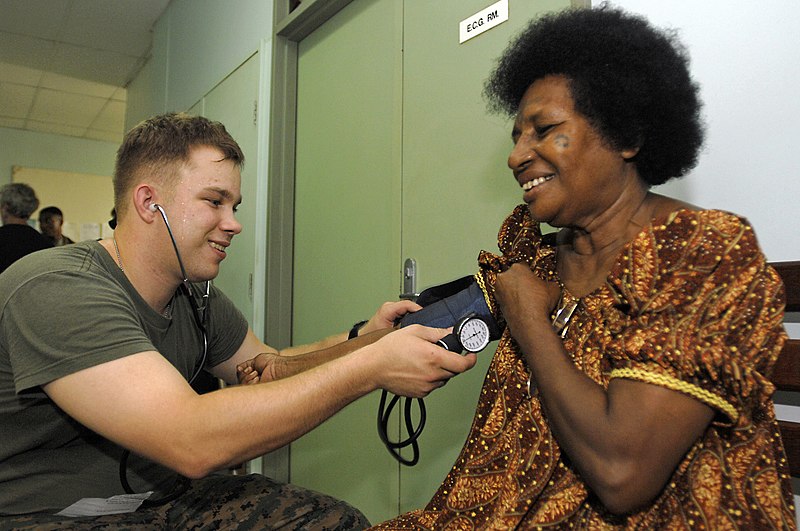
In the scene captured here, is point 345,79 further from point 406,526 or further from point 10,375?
point 406,526

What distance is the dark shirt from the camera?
3.32 metres

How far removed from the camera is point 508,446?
3.33 ft

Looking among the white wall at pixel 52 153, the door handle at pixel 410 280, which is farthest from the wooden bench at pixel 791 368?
the white wall at pixel 52 153

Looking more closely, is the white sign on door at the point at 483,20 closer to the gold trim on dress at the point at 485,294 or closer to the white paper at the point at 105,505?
the gold trim on dress at the point at 485,294

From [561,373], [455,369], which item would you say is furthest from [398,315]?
[561,373]

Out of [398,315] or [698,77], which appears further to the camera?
[398,315]

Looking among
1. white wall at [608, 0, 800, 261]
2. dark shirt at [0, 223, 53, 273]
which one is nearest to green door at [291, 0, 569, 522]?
white wall at [608, 0, 800, 261]

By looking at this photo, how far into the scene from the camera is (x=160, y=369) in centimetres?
107

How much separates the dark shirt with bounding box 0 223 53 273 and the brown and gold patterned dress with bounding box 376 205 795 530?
327 cm

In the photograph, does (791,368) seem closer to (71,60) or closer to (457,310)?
(457,310)

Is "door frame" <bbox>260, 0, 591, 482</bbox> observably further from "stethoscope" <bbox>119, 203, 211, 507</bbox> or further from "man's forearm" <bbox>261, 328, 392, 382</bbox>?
"man's forearm" <bbox>261, 328, 392, 382</bbox>

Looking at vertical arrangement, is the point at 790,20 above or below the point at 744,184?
above

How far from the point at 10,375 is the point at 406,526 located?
832mm

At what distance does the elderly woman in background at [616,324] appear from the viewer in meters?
0.79
